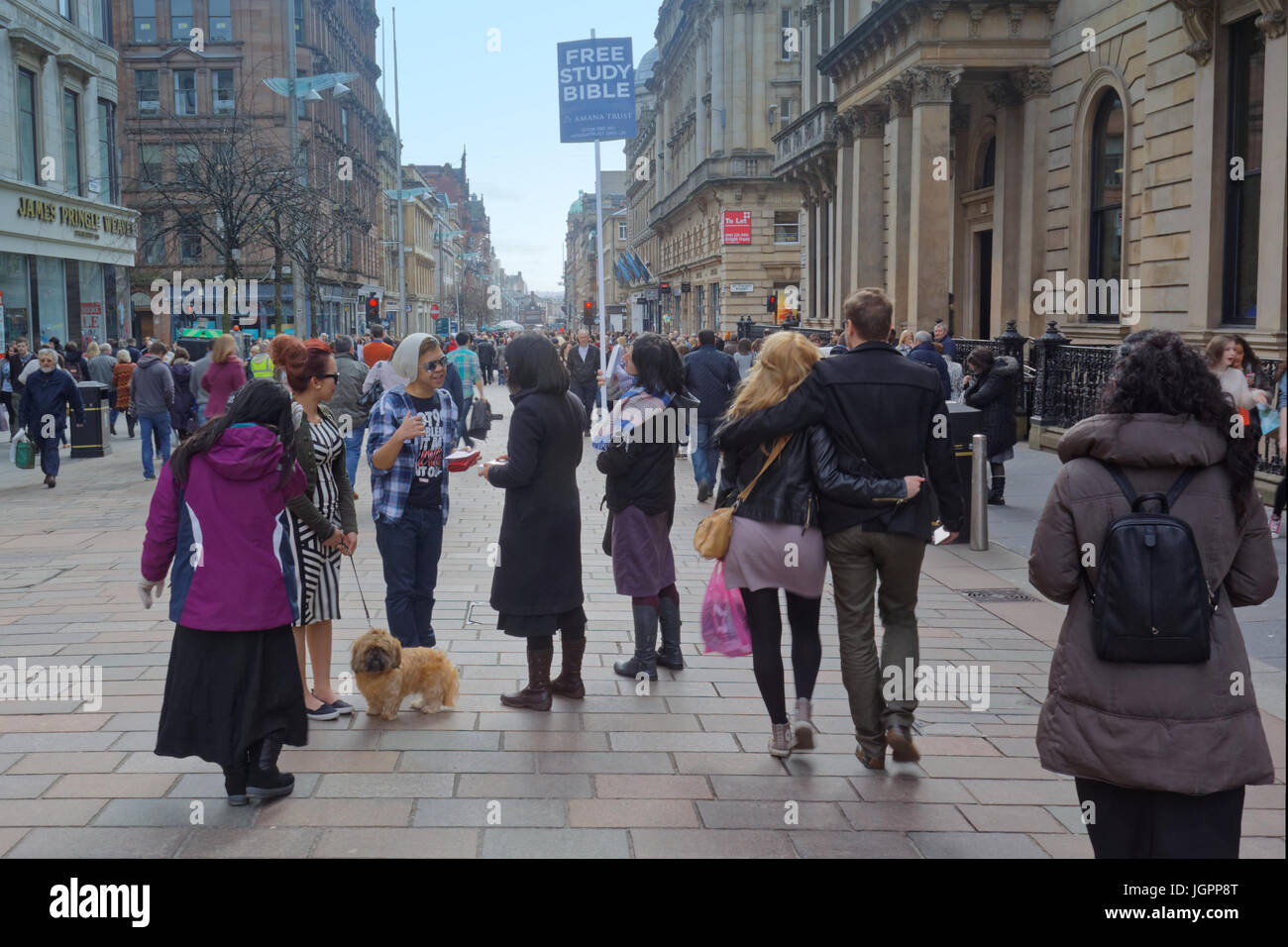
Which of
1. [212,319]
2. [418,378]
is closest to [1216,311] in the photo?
[418,378]

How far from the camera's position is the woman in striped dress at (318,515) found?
5926 millimetres

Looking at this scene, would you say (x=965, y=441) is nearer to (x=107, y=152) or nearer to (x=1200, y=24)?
(x=1200, y=24)

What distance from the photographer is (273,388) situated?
195 inches

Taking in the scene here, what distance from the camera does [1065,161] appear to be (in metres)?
22.2

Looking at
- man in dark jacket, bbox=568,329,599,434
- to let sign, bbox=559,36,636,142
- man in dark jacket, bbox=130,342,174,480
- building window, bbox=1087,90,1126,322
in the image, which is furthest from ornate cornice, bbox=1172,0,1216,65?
man in dark jacket, bbox=130,342,174,480

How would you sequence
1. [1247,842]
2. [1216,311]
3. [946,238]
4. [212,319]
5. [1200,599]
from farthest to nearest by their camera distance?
[212,319]
[946,238]
[1216,311]
[1247,842]
[1200,599]

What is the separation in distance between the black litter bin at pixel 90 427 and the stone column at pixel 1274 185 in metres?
16.5

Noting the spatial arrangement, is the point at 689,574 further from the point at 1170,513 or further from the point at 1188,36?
the point at 1188,36

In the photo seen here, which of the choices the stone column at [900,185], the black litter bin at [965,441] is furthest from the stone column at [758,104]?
the black litter bin at [965,441]

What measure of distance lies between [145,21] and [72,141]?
1017 inches

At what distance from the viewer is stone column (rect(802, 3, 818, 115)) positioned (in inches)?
1586

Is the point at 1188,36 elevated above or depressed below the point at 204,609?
above

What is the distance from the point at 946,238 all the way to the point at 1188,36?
9063 mm

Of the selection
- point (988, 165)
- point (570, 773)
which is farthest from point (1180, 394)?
point (988, 165)
